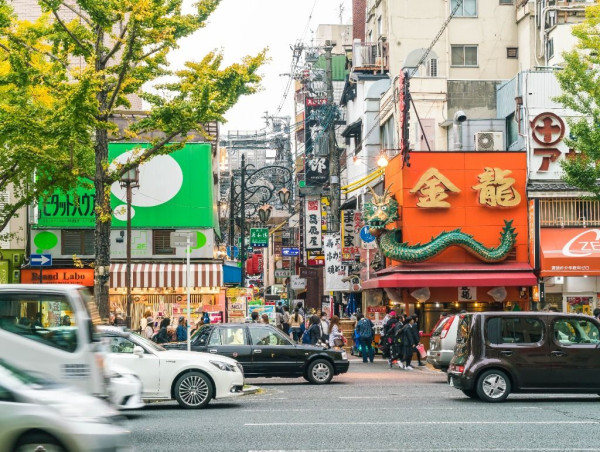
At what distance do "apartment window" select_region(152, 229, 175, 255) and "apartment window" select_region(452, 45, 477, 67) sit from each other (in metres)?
16.3

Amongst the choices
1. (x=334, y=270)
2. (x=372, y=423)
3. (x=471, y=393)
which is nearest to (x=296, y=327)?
(x=334, y=270)

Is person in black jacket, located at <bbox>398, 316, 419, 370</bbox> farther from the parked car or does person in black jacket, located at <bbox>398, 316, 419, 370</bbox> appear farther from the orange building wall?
the orange building wall

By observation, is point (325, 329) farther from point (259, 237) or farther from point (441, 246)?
point (259, 237)

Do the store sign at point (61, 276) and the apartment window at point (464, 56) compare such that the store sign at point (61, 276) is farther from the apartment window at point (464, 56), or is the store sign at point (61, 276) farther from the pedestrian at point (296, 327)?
the apartment window at point (464, 56)

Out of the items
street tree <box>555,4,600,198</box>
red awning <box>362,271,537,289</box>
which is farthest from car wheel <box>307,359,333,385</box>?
red awning <box>362,271,537,289</box>

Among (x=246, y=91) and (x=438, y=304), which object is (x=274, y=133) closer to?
(x=438, y=304)

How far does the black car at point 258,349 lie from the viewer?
75.8 feet

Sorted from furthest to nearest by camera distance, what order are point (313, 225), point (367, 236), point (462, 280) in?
1. point (313, 225)
2. point (367, 236)
3. point (462, 280)

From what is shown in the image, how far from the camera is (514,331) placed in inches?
738

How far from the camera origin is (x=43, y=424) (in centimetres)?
813

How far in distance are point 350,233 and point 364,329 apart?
437 inches

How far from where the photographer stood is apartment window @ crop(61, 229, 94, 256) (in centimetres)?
4266

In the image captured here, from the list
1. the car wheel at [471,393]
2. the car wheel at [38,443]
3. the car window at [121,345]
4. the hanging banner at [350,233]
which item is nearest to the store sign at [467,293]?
the hanging banner at [350,233]

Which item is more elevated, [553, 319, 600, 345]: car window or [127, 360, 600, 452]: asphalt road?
[553, 319, 600, 345]: car window
